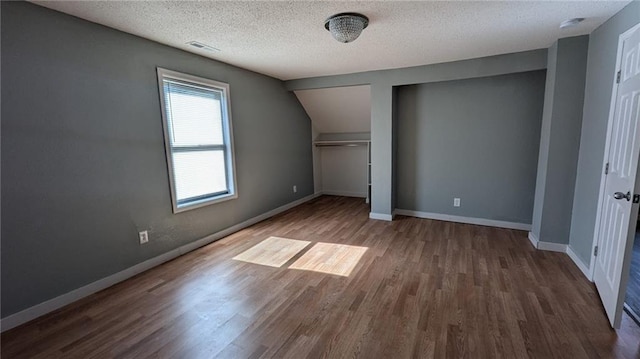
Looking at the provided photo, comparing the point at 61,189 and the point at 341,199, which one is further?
the point at 341,199

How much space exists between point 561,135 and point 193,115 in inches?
159

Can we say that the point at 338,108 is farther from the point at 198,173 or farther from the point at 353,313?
the point at 353,313

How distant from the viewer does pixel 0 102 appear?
1.88m

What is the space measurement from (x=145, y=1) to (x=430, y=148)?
12.4 feet

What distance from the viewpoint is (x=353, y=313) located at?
6.91 ft

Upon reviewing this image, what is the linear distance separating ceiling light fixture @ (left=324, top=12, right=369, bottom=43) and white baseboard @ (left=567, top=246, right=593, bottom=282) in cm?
294

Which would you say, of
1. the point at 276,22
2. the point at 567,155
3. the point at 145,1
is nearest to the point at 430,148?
the point at 567,155

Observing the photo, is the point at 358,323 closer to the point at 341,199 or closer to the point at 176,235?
the point at 176,235

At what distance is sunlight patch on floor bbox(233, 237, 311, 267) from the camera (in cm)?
303

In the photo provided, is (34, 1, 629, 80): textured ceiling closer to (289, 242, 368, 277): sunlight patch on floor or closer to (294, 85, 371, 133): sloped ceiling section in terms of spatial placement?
(294, 85, 371, 133): sloped ceiling section

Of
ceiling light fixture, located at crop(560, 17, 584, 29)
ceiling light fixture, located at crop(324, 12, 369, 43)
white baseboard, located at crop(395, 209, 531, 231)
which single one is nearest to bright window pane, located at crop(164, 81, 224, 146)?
ceiling light fixture, located at crop(324, 12, 369, 43)

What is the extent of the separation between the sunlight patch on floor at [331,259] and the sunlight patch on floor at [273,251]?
16 cm

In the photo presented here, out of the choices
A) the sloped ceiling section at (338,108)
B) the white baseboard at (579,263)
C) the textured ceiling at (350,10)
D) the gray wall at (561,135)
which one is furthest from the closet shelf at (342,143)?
the white baseboard at (579,263)

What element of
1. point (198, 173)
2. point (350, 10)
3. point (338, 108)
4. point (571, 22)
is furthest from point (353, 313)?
point (338, 108)
